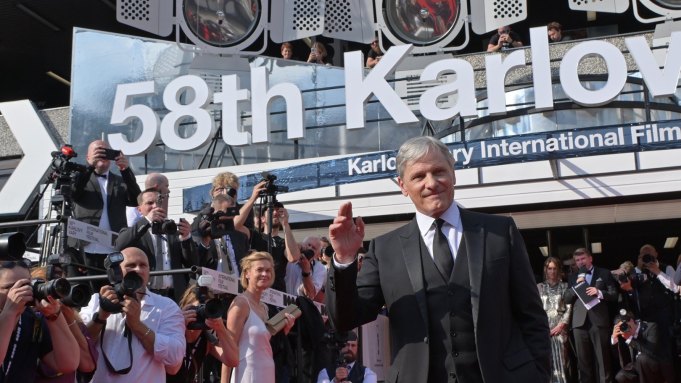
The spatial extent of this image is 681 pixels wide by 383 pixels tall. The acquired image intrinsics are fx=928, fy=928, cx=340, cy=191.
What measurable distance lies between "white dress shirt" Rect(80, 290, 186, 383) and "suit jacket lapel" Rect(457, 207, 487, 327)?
2.43 meters

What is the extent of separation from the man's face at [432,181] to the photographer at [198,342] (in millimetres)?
2575

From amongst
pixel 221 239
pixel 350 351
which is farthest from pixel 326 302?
pixel 350 351

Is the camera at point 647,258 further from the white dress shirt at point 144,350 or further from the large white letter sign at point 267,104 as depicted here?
the white dress shirt at point 144,350

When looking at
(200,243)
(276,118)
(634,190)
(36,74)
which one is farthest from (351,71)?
(36,74)

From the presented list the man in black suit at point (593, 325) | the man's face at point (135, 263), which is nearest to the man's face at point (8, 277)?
the man's face at point (135, 263)

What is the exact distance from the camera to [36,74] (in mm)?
24969

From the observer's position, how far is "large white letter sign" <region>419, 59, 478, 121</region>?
14.1m

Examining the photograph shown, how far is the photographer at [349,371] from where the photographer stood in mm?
7527

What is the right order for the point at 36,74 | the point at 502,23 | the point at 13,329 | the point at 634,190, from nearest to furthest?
the point at 13,329
the point at 634,190
the point at 502,23
the point at 36,74

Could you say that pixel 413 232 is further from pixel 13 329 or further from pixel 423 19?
pixel 423 19

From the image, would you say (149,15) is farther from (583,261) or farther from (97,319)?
(97,319)

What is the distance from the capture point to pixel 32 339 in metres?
4.55

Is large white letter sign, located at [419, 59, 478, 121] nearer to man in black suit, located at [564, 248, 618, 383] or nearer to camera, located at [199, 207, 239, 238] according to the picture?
man in black suit, located at [564, 248, 618, 383]

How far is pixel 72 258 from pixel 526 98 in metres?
9.74
